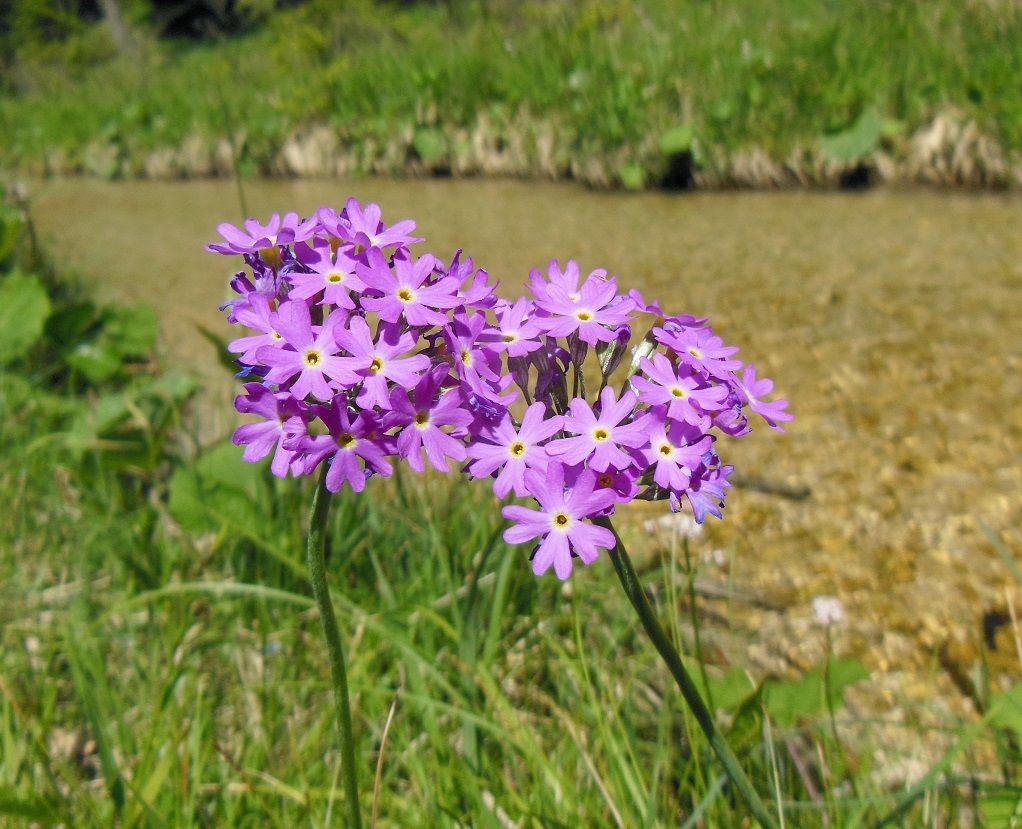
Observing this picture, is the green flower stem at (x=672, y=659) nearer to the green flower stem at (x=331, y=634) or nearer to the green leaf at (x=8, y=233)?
the green flower stem at (x=331, y=634)

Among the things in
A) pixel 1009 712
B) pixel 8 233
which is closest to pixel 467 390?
pixel 1009 712

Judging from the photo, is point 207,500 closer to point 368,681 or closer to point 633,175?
point 368,681

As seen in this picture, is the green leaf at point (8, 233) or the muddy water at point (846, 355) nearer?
the muddy water at point (846, 355)

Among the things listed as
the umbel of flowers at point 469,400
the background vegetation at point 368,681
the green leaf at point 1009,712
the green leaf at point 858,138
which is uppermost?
the umbel of flowers at point 469,400

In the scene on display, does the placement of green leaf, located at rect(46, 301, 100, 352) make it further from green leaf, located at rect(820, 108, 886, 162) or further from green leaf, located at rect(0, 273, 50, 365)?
green leaf, located at rect(820, 108, 886, 162)

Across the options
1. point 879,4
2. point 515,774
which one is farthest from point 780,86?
point 515,774

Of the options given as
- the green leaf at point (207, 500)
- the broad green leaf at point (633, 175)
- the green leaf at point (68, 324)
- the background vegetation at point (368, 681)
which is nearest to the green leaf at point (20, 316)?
the green leaf at point (68, 324)

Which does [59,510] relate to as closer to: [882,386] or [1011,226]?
[882,386]

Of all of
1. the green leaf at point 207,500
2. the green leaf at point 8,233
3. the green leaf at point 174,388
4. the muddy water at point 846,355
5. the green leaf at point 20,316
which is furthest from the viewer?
the green leaf at point 8,233
